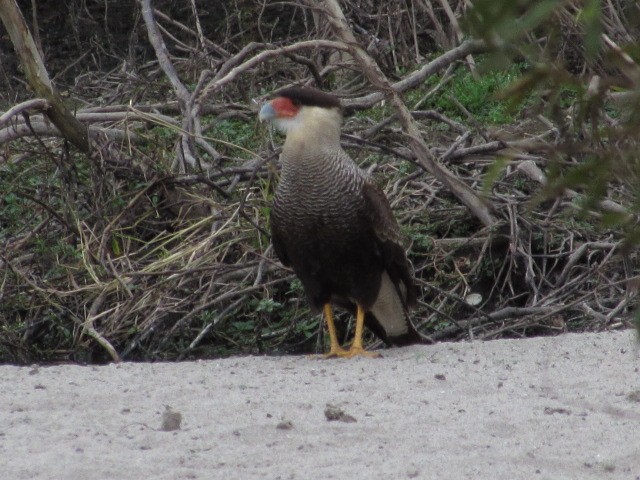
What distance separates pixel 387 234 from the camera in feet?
17.4

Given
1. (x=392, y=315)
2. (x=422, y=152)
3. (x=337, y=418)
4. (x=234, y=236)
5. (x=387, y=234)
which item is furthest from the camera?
(x=234, y=236)

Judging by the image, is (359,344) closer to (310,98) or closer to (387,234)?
(387,234)

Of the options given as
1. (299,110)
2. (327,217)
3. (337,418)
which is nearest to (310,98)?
(299,110)

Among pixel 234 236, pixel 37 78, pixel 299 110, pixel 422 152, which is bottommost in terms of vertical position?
pixel 234 236

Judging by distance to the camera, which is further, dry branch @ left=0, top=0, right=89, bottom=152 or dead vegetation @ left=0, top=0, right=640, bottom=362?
dry branch @ left=0, top=0, right=89, bottom=152

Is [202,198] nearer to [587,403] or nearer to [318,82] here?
[318,82]

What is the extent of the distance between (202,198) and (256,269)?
1.92ft

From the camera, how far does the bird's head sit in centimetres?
533

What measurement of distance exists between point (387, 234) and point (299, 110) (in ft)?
2.43

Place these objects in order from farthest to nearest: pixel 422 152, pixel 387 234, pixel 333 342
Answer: pixel 422 152, pixel 333 342, pixel 387 234

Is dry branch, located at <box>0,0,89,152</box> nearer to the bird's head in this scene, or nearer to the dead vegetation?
the dead vegetation

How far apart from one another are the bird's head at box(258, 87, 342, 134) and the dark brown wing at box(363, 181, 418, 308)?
0.40 meters

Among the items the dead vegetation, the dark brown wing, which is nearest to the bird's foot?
the dark brown wing

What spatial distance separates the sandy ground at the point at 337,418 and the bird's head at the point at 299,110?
117 cm
